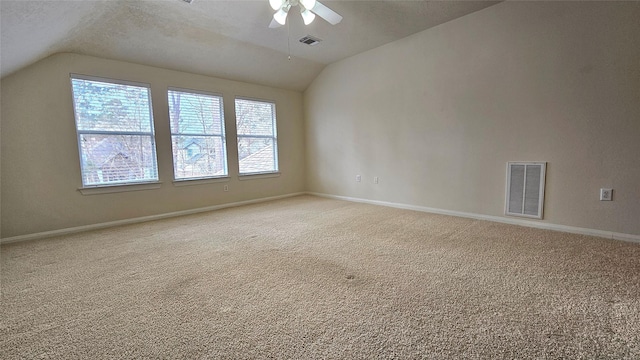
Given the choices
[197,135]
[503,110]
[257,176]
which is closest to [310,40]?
[197,135]

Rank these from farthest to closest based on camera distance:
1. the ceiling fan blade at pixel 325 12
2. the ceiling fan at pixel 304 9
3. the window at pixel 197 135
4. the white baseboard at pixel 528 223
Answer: the window at pixel 197 135, the white baseboard at pixel 528 223, the ceiling fan blade at pixel 325 12, the ceiling fan at pixel 304 9

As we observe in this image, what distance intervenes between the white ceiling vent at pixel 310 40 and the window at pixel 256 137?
159cm

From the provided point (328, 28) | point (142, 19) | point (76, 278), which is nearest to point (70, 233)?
point (76, 278)

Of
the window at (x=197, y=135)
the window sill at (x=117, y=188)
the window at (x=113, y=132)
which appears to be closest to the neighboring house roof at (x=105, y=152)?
the window at (x=113, y=132)

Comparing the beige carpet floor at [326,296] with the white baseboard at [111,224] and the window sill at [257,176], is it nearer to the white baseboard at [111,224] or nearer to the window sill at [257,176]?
the white baseboard at [111,224]

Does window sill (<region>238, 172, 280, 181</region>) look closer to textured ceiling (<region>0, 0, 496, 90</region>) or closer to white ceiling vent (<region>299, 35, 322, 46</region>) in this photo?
textured ceiling (<region>0, 0, 496, 90</region>)

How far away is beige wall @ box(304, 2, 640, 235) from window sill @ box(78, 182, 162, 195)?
11.3 feet

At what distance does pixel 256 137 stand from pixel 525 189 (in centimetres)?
447

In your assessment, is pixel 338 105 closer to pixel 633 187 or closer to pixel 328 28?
pixel 328 28

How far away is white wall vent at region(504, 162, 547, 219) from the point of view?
10.5 ft

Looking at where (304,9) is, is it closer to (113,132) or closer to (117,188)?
(113,132)

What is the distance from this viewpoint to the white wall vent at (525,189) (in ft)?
10.5

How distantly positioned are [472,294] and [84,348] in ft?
7.61

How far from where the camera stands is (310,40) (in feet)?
13.7
